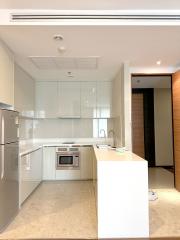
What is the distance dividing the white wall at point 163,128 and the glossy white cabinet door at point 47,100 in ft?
10.3

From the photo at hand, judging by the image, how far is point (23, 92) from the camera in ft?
14.0

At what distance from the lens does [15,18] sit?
2396mm

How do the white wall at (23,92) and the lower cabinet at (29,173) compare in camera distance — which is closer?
the lower cabinet at (29,173)

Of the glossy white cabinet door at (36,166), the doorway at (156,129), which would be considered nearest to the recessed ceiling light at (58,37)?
the glossy white cabinet door at (36,166)

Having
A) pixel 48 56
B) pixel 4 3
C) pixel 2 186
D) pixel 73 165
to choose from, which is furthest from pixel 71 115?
pixel 4 3

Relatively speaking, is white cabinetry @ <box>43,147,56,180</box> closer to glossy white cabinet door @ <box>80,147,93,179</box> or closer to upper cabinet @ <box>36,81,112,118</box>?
glossy white cabinet door @ <box>80,147,93,179</box>

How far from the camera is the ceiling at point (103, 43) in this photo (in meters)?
2.56

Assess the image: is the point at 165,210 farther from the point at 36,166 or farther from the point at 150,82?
the point at 150,82

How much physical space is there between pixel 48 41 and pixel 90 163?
299cm

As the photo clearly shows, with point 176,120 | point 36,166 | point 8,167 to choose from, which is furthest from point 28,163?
point 176,120

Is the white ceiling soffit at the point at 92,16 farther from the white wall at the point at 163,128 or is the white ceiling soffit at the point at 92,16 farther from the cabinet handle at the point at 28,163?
the white wall at the point at 163,128

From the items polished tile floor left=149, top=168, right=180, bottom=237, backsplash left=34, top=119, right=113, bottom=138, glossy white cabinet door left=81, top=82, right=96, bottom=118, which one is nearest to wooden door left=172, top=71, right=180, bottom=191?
polished tile floor left=149, top=168, right=180, bottom=237

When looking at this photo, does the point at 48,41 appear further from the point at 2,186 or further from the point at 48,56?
the point at 2,186

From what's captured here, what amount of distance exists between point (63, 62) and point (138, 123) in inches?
144
